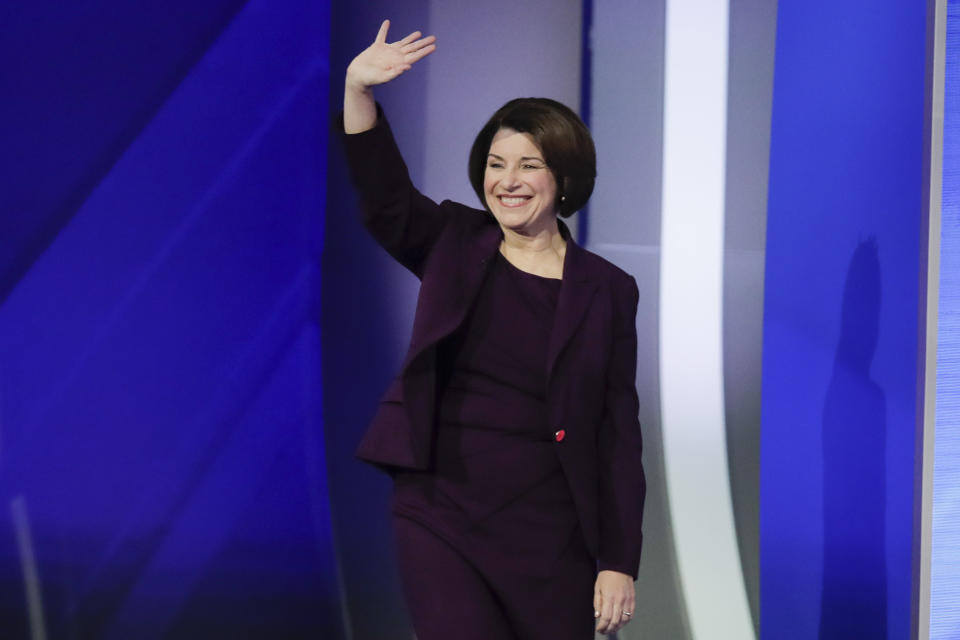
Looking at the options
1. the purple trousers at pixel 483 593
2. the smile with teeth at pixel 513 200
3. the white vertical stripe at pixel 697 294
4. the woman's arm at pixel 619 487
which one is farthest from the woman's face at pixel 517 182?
the white vertical stripe at pixel 697 294

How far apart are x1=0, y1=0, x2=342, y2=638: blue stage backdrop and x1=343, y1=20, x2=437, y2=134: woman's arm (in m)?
1.43

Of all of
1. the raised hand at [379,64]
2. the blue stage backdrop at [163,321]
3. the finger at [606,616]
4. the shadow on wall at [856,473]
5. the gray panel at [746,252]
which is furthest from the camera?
the gray panel at [746,252]

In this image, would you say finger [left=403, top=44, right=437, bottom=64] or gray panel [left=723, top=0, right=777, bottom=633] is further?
gray panel [left=723, top=0, right=777, bottom=633]

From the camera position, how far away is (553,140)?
2086 millimetres

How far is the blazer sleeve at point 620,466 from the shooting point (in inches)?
81.3

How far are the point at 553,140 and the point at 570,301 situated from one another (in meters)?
0.30

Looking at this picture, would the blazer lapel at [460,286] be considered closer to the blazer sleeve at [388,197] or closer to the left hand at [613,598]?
the blazer sleeve at [388,197]

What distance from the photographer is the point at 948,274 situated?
2.79 metres

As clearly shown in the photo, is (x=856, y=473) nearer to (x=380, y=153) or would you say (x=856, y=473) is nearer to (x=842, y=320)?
(x=842, y=320)

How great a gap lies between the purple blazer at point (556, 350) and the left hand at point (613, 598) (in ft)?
0.07

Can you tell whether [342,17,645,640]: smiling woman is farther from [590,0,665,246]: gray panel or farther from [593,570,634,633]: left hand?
[590,0,665,246]: gray panel

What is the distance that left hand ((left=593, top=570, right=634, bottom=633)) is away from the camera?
2035 millimetres

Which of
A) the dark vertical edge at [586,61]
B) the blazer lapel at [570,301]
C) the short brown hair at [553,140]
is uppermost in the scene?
the dark vertical edge at [586,61]

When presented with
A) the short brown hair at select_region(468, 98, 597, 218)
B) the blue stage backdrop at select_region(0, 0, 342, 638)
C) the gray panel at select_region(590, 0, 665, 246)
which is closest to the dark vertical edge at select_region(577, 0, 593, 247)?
the gray panel at select_region(590, 0, 665, 246)
